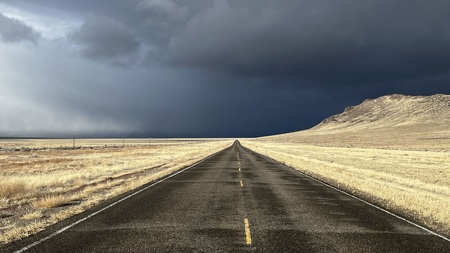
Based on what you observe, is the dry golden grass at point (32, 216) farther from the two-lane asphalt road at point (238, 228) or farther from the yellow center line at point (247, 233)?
the yellow center line at point (247, 233)

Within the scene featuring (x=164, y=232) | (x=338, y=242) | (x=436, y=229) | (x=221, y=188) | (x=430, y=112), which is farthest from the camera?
(x=430, y=112)

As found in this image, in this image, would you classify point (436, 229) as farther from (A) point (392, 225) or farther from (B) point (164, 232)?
(B) point (164, 232)

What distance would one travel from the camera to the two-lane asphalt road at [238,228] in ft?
24.5

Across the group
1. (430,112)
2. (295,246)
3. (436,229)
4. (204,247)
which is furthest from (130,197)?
(430,112)

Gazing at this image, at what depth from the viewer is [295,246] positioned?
7.46 metres

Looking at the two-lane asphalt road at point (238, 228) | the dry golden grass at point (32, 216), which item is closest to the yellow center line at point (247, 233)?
the two-lane asphalt road at point (238, 228)

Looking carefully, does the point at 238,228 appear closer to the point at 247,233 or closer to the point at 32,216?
the point at 247,233

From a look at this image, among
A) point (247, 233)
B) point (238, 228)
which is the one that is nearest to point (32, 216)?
point (238, 228)

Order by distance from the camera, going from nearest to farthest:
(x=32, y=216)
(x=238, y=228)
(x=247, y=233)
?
(x=247, y=233) → (x=238, y=228) → (x=32, y=216)

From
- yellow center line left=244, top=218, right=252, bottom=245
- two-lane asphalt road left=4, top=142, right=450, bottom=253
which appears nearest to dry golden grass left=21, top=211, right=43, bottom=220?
two-lane asphalt road left=4, top=142, right=450, bottom=253

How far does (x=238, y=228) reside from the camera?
8.96 m

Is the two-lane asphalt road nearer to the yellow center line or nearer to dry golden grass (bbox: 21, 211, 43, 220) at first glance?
the yellow center line

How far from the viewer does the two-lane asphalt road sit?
7.47 meters

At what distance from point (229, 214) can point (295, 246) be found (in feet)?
11.7
